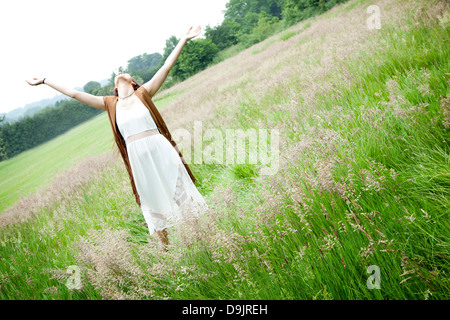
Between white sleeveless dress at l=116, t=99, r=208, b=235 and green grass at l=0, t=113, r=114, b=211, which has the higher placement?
green grass at l=0, t=113, r=114, b=211

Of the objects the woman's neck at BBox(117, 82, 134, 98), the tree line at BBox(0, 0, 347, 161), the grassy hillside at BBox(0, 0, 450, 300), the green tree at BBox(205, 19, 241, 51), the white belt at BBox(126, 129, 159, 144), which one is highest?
the green tree at BBox(205, 19, 241, 51)

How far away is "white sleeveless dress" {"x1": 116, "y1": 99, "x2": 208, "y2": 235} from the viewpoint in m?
3.15

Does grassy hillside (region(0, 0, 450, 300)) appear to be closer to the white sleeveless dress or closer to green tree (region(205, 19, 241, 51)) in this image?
the white sleeveless dress

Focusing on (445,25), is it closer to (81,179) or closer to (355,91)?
(355,91)

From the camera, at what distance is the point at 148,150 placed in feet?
10.3

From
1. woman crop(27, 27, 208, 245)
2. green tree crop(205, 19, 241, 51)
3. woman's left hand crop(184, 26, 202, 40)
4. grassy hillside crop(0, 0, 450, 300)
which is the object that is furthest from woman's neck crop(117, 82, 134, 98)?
green tree crop(205, 19, 241, 51)

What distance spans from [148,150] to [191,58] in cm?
4982

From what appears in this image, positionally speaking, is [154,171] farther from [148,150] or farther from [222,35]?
[222,35]

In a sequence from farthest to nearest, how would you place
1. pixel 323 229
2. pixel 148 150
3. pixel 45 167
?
pixel 45 167 → pixel 148 150 → pixel 323 229

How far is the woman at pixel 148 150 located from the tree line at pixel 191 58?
64.5 feet

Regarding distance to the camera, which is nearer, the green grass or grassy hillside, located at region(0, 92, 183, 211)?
grassy hillside, located at region(0, 92, 183, 211)

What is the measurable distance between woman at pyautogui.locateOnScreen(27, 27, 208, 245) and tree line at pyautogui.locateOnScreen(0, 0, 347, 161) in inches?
773

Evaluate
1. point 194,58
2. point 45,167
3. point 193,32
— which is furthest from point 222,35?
point 193,32
